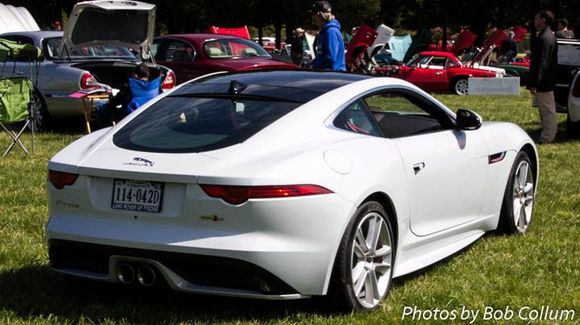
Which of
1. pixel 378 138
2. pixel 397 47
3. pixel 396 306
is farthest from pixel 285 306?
pixel 397 47

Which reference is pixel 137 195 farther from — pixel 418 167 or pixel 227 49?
pixel 227 49

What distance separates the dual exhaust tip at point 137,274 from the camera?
4609 mm

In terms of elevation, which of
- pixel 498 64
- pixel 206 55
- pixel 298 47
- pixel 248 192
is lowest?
pixel 498 64

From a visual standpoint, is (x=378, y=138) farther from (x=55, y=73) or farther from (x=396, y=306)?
(x=55, y=73)

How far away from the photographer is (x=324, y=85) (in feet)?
17.5

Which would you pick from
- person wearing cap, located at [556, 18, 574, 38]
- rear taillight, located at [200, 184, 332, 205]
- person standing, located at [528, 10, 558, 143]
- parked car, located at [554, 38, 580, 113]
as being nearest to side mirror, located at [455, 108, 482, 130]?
rear taillight, located at [200, 184, 332, 205]

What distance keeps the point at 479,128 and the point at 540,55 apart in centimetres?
650

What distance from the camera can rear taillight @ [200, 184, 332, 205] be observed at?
14.2 ft

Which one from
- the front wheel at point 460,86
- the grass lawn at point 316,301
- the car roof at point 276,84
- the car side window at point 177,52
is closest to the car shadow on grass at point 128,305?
the grass lawn at point 316,301

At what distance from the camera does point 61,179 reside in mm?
4797

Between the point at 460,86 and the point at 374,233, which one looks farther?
the point at 460,86

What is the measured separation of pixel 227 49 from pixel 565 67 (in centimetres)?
534

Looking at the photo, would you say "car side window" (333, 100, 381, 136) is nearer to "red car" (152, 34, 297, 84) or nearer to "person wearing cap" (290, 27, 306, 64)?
"red car" (152, 34, 297, 84)

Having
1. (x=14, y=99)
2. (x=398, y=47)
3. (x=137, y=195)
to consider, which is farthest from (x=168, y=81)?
(x=398, y=47)
